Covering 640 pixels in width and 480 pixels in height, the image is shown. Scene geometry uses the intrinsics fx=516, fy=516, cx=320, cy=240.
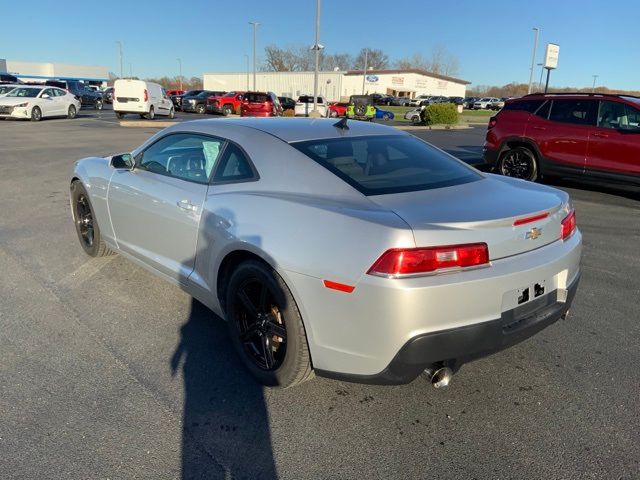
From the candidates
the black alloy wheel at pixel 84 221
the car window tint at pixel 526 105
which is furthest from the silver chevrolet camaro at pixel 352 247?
the car window tint at pixel 526 105

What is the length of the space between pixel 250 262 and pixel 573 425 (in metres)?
1.92

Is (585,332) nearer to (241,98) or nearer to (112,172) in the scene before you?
(112,172)

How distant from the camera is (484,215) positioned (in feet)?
8.43

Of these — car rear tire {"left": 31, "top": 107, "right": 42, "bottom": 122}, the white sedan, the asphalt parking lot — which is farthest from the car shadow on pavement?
car rear tire {"left": 31, "top": 107, "right": 42, "bottom": 122}

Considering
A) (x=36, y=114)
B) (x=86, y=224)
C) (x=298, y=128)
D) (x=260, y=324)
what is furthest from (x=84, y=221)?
(x=36, y=114)

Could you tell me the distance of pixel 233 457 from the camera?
7.93ft

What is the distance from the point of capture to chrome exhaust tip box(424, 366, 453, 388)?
260 cm

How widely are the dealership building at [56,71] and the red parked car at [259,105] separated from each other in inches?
2824

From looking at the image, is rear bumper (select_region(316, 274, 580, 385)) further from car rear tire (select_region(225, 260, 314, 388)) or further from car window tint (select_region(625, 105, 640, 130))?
car window tint (select_region(625, 105, 640, 130))

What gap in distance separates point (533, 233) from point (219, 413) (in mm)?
1912

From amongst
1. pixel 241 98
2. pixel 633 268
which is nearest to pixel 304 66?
pixel 241 98

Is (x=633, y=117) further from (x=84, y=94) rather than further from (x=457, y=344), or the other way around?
(x=84, y=94)

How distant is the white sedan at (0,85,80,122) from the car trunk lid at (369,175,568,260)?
83.7 ft

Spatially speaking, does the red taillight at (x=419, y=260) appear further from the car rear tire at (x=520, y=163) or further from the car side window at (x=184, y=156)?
the car rear tire at (x=520, y=163)
